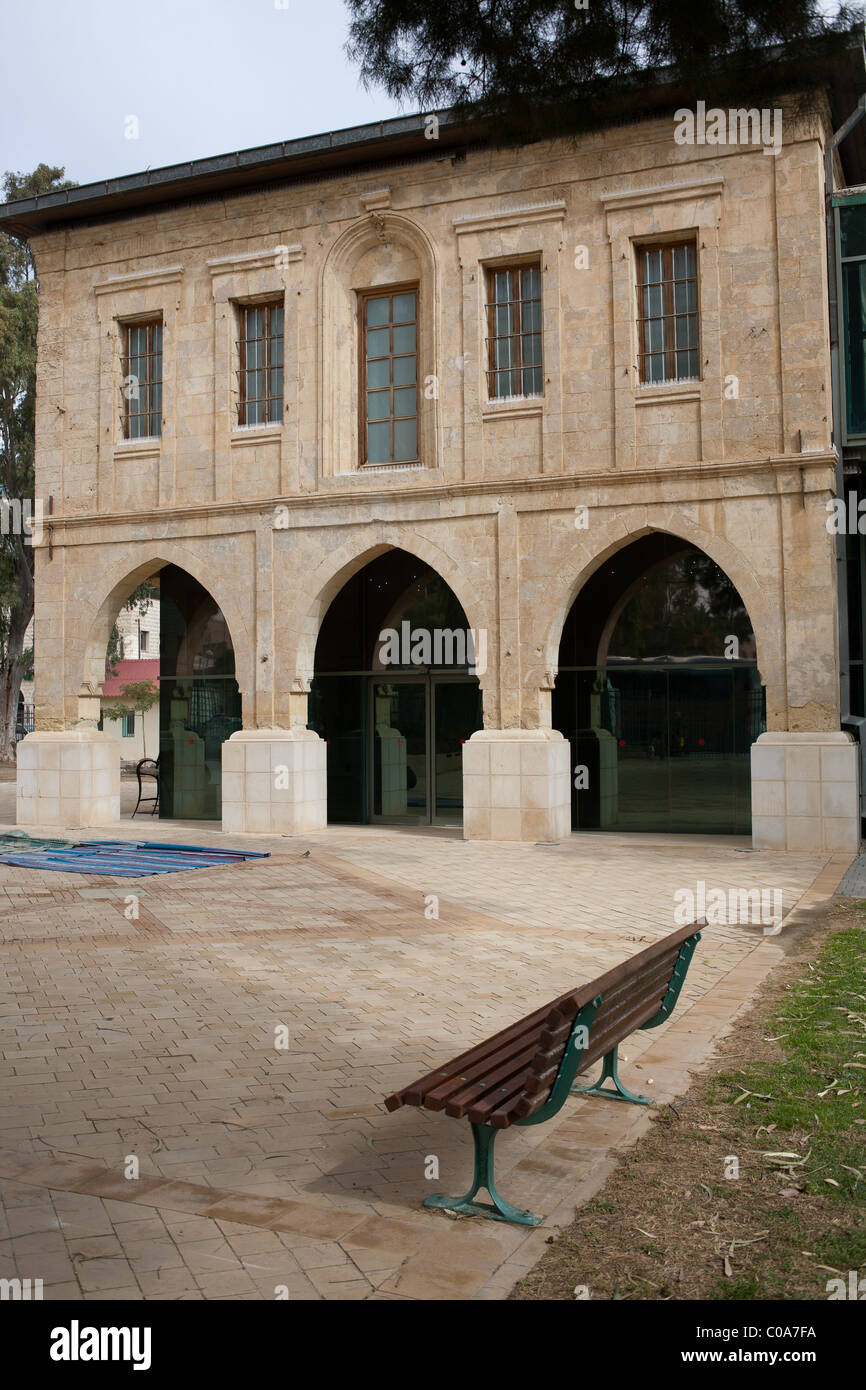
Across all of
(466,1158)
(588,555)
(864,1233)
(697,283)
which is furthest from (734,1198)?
(697,283)

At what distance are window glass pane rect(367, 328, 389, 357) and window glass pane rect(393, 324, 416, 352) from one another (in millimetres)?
129

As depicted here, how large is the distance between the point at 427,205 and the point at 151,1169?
1615 cm

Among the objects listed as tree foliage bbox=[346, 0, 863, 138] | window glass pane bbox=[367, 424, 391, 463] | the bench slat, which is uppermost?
window glass pane bbox=[367, 424, 391, 463]

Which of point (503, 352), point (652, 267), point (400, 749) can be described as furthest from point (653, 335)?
point (400, 749)

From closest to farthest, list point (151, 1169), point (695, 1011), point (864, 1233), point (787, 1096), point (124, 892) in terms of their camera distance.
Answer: point (864, 1233), point (151, 1169), point (787, 1096), point (695, 1011), point (124, 892)

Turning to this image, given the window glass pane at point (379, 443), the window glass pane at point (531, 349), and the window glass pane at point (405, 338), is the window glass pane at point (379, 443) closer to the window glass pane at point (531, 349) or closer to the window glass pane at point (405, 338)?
the window glass pane at point (405, 338)

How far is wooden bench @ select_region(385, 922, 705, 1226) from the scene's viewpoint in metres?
3.95

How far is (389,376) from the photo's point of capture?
1841cm

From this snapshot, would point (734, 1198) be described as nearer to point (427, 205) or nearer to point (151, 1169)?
point (151, 1169)

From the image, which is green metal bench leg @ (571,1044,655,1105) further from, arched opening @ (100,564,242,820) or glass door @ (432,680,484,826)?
arched opening @ (100,564,242,820)

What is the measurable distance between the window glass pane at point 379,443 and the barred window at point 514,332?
1894 millimetres

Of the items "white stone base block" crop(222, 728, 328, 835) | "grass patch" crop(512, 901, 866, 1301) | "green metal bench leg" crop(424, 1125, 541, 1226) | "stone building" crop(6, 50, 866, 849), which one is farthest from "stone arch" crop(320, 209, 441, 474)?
"green metal bench leg" crop(424, 1125, 541, 1226)

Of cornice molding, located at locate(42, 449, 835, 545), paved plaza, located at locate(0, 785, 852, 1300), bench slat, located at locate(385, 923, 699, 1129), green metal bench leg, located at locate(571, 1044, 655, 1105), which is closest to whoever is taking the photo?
paved plaza, located at locate(0, 785, 852, 1300)

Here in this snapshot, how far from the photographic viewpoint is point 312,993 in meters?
7.50
